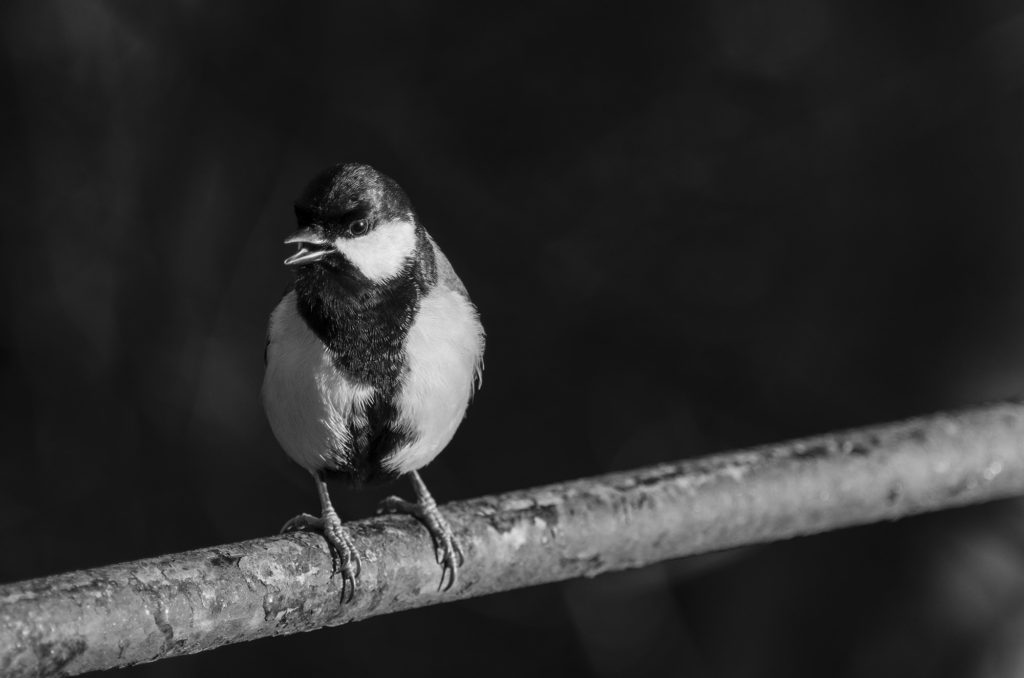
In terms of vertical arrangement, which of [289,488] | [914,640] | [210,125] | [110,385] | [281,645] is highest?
[210,125]

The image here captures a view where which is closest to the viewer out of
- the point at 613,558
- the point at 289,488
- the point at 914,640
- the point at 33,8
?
the point at 613,558

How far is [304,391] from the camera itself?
50.2 inches

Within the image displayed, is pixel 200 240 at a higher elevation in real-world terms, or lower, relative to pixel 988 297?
higher

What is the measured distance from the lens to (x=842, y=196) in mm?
2324

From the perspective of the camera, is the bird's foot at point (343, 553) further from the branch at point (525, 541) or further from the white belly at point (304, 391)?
the white belly at point (304, 391)

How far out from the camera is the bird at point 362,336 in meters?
1.24

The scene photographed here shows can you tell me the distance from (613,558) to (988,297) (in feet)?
4.04

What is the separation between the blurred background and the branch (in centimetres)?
84

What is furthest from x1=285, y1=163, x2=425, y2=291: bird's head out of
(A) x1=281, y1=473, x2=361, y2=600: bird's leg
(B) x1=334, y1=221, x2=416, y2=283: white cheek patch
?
(A) x1=281, y1=473, x2=361, y2=600: bird's leg

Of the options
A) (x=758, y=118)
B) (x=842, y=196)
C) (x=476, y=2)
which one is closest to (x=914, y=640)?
(x=842, y=196)

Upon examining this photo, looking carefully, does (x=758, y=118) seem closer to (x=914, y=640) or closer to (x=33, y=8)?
(x=914, y=640)

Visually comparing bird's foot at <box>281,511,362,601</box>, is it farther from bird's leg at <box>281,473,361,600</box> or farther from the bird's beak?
the bird's beak

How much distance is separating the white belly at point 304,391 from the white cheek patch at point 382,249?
0.31 ft

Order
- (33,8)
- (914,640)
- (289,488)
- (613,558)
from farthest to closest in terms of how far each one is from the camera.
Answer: (289,488) → (33,8) → (914,640) → (613,558)
